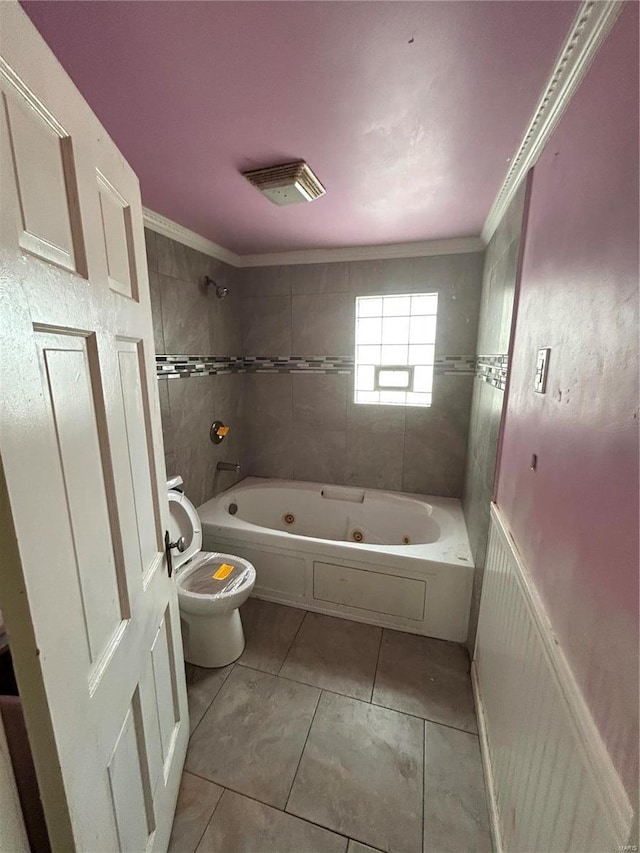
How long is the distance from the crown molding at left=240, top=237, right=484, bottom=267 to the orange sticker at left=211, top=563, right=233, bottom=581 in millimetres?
2169

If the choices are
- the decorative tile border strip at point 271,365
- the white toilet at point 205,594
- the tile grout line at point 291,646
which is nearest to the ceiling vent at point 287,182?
the decorative tile border strip at point 271,365

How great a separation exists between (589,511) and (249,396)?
2.59 meters

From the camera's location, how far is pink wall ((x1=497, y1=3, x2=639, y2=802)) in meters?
0.56

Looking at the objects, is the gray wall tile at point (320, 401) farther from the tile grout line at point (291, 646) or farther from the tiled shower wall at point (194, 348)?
the tile grout line at point (291, 646)

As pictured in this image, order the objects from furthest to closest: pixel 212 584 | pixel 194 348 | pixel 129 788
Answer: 1. pixel 194 348
2. pixel 212 584
3. pixel 129 788

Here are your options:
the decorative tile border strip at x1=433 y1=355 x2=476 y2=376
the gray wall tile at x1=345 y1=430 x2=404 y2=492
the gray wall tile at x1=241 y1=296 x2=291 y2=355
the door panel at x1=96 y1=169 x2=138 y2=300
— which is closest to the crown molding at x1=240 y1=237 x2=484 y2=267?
the gray wall tile at x1=241 y1=296 x2=291 y2=355

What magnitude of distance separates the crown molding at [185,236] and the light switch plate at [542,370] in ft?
5.95

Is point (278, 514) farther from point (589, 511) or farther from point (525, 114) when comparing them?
point (525, 114)

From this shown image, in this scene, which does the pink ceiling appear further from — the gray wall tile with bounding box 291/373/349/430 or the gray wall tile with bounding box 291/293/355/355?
the gray wall tile with bounding box 291/373/349/430

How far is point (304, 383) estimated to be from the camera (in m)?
2.80

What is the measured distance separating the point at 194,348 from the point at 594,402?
2201 mm

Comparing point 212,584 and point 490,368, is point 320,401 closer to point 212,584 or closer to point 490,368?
point 490,368

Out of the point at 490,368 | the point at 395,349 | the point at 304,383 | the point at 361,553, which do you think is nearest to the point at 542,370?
the point at 490,368

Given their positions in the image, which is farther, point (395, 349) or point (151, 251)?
point (395, 349)
